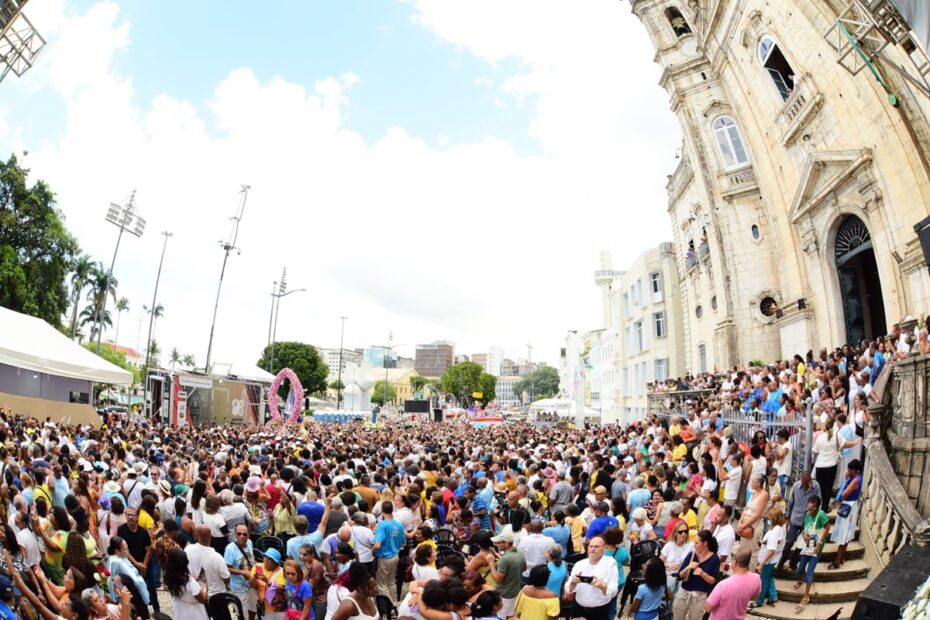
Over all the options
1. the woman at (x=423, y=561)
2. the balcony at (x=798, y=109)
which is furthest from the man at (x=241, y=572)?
the balcony at (x=798, y=109)

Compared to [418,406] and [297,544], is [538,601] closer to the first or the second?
[297,544]

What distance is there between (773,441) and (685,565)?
21.2 ft

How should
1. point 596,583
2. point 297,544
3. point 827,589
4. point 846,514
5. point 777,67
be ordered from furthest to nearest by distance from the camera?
1. point 777,67
2. point 846,514
3. point 827,589
4. point 297,544
5. point 596,583

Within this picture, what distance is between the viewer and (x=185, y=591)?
240 inches

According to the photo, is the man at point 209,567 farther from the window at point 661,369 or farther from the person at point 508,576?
the window at point 661,369

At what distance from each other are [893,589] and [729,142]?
25.0 m

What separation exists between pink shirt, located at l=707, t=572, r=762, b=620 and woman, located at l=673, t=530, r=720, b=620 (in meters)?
0.57

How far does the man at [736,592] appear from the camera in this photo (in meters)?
5.92

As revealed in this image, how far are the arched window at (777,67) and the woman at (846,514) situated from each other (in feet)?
59.9

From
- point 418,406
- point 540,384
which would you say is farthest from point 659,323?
point 540,384

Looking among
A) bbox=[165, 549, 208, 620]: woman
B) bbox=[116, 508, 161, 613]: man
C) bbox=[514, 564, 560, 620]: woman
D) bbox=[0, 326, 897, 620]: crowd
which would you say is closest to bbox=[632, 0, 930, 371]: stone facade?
bbox=[0, 326, 897, 620]: crowd

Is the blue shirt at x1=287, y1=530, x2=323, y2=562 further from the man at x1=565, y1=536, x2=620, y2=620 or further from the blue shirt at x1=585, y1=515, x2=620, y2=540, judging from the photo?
the blue shirt at x1=585, y1=515, x2=620, y2=540

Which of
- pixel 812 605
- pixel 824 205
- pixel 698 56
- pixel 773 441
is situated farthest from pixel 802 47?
pixel 812 605

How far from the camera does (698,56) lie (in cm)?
2802
